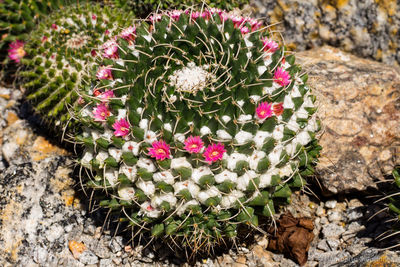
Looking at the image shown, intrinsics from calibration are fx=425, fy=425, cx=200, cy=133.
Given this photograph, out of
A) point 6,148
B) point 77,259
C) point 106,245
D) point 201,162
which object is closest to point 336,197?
point 201,162

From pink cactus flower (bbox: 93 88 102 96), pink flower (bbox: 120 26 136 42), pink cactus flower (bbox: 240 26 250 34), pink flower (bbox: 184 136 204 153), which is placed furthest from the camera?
pink flower (bbox: 120 26 136 42)

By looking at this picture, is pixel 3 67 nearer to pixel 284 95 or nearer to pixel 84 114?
pixel 84 114

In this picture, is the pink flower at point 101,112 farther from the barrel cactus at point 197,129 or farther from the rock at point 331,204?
the rock at point 331,204

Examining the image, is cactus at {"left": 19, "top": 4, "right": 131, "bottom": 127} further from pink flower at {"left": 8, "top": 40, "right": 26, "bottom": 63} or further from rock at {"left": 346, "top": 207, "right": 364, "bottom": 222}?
rock at {"left": 346, "top": 207, "right": 364, "bottom": 222}

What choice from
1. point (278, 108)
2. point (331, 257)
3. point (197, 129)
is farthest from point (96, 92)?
point (331, 257)

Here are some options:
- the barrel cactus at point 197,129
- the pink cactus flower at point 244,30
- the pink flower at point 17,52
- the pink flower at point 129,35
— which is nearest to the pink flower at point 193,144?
the barrel cactus at point 197,129

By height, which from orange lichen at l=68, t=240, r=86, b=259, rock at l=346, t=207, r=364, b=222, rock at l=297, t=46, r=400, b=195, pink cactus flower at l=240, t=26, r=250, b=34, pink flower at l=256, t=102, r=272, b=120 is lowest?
orange lichen at l=68, t=240, r=86, b=259

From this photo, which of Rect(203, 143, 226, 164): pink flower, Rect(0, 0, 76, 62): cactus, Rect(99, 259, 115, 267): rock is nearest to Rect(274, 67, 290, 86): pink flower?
Rect(203, 143, 226, 164): pink flower
